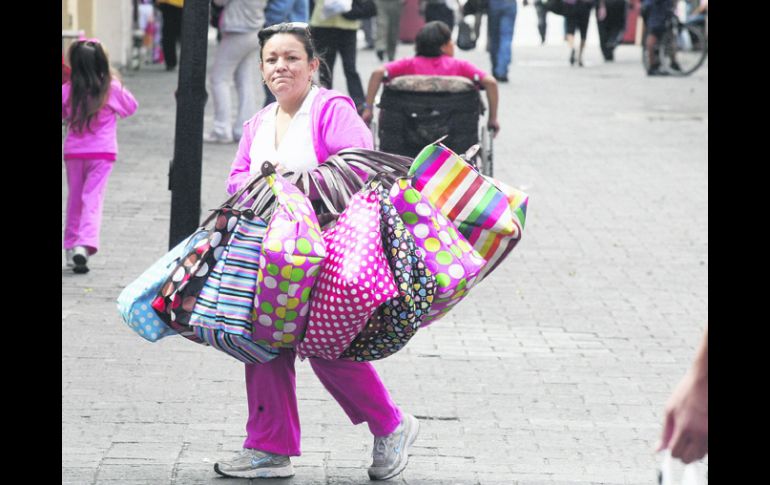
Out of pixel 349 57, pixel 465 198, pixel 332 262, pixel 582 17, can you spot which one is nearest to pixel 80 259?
pixel 465 198

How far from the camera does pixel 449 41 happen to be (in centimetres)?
1099

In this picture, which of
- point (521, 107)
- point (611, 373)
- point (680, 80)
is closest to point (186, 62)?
point (611, 373)

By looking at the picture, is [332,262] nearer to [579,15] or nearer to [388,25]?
[388,25]

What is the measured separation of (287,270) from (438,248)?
0.52 metres

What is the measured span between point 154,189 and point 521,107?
25.6 feet

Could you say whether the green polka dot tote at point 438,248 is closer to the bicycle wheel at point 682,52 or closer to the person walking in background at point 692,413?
the person walking in background at point 692,413

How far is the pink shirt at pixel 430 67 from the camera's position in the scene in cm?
1085

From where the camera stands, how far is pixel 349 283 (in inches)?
178

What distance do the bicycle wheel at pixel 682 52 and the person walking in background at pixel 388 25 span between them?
4386 mm

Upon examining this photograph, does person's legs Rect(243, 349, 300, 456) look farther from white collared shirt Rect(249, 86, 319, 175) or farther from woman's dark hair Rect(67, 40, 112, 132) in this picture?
woman's dark hair Rect(67, 40, 112, 132)

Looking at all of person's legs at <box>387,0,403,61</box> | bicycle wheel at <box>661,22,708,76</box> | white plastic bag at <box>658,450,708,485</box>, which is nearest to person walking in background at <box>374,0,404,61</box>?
person's legs at <box>387,0,403,61</box>

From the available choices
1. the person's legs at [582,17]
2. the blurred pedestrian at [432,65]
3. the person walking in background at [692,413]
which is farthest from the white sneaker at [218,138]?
the person's legs at [582,17]

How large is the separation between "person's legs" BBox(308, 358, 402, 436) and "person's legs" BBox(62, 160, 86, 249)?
412 cm
